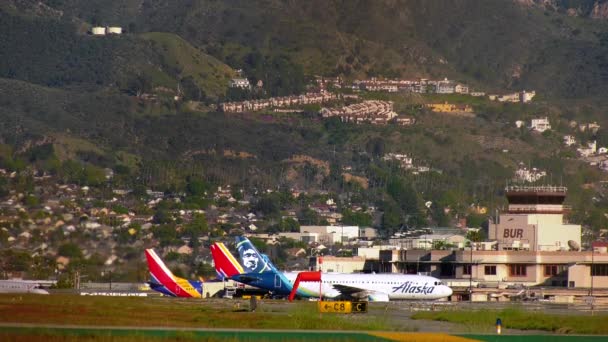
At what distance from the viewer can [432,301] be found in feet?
465

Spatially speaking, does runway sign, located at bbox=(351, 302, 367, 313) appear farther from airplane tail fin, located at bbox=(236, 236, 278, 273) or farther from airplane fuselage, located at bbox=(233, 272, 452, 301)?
airplane tail fin, located at bbox=(236, 236, 278, 273)

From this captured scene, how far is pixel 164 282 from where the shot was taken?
142625 millimetres

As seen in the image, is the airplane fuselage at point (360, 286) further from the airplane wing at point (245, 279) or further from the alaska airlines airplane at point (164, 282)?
the alaska airlines airplane at point (164, 282)

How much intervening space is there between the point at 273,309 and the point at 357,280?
1091 inches

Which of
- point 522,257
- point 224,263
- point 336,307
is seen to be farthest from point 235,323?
point 522,257

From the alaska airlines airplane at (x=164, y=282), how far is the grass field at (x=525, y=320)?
35.6 meters

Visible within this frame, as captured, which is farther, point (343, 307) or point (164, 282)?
point (164, 282)

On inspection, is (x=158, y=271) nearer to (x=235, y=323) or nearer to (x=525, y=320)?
(x=525, y=320)

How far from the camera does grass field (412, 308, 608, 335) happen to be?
308 ft

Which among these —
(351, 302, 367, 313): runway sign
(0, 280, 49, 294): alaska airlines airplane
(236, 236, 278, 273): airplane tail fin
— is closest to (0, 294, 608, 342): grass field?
(351, 302, 367, 313): runway sign

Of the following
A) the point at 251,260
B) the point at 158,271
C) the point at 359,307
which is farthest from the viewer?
the point at 251,260

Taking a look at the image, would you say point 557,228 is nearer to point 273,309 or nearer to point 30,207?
point 30,207

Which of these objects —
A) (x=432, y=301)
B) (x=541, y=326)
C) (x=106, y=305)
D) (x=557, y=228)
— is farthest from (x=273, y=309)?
A: (x=557, y=228)

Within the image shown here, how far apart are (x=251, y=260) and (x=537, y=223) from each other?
4384 centimetres
